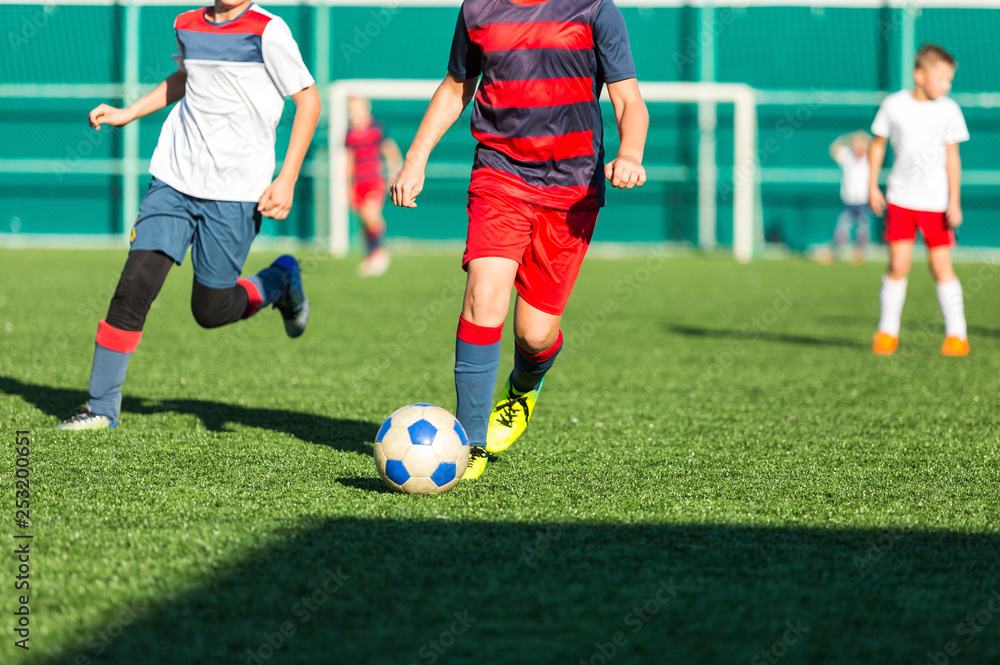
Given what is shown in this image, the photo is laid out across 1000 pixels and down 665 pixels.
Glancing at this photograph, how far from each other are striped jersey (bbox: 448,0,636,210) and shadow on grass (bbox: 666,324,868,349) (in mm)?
4695

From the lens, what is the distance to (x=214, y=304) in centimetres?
456

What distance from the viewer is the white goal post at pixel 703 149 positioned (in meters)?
18.6

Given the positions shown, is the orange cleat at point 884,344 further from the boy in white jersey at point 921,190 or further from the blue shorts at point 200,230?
the blue shorts at point 200,230

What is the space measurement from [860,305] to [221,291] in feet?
27.1

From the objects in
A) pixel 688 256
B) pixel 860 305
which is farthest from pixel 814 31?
pixel 860 305

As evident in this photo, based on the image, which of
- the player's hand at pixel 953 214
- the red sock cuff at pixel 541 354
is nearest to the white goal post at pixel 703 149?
the player's hand at pixel 953 214

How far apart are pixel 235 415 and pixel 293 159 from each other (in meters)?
1.26

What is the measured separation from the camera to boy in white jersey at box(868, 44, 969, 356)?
736 cm

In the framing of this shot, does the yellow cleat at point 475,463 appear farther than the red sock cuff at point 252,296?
No

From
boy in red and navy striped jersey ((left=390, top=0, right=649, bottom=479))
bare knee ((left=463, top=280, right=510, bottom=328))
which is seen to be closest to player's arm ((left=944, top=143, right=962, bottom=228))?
boy in red and navy striped jersey ((left=390, top=0, right=649, bottom=479))

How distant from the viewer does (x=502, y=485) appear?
3592 millimetres

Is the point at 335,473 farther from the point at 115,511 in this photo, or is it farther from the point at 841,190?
the point at 841,190

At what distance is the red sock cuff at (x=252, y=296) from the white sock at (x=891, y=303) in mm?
4569

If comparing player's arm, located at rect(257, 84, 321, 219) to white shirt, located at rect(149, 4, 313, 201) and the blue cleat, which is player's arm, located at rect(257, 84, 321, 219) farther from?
the blue cleat
